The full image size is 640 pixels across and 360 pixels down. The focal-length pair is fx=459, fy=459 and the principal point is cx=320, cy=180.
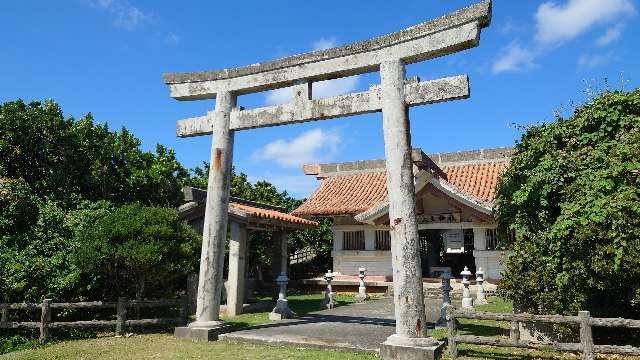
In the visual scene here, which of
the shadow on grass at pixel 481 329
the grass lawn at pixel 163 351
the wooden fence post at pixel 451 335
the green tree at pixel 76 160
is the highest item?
the green tree at pixel 76 160

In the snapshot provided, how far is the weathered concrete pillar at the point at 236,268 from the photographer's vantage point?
42.0ft

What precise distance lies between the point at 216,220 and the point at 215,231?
0.75ft

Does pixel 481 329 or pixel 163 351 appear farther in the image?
pixel 481 329

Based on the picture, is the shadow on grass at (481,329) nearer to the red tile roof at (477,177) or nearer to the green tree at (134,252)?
the green tree at (134,252)

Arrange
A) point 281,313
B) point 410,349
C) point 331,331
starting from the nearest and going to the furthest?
point 410,349 < point 331,331 < point 281,313

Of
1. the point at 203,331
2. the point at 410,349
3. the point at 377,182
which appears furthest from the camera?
the point at 377,182

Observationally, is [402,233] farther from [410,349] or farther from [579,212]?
[579,212]

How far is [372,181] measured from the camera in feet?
74.4

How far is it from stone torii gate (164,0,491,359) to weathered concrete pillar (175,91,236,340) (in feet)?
0.07

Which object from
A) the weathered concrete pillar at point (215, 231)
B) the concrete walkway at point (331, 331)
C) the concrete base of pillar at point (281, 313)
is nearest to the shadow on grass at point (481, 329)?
the concrete walkway at point (331, 331)

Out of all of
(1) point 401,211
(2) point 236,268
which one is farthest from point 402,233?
(2) point 236,268

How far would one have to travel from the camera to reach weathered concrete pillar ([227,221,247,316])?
12.8 meters

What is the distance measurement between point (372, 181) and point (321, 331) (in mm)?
13841

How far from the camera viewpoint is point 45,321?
30.0 ft
